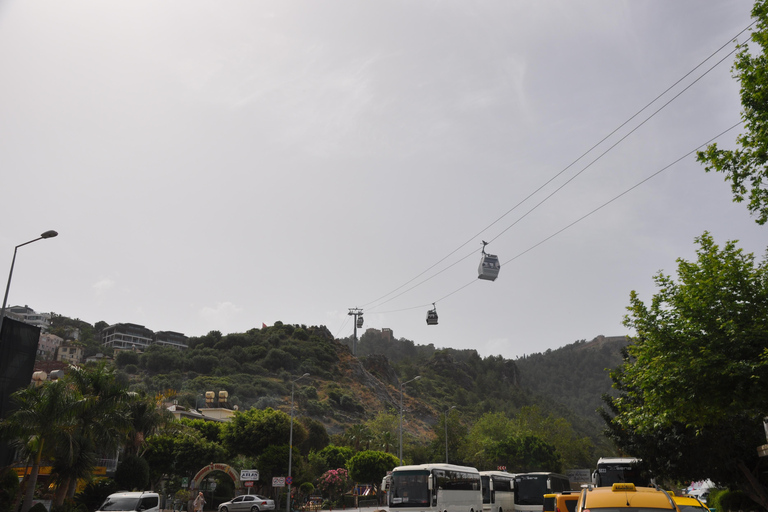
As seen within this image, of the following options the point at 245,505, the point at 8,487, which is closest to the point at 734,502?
the point at 245,505

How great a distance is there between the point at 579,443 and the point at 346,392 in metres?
52.4

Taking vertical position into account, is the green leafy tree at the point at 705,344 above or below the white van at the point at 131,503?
above

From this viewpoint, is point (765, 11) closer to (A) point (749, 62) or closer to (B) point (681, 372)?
(A) point (749, 62)

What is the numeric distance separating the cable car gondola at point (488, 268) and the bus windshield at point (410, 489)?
33.8ft

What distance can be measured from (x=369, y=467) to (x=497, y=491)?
16.5 m

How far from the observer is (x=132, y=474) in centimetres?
Result: 3425

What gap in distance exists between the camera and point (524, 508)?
33750mm

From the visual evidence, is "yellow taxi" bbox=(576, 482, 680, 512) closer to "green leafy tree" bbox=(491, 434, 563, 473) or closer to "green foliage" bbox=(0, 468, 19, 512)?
"green foliage" bbox=(0, 468, 19, 512)

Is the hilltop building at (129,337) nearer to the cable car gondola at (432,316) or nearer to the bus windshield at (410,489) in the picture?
the cable car gondola at (432,316)

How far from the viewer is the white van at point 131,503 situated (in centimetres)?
2392

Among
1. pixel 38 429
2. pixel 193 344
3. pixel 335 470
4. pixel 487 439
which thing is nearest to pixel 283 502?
pixel 335 470

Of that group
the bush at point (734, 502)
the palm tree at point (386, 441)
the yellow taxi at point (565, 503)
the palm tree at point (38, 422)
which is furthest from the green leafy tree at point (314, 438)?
the yellow taxi at point (565, 503)

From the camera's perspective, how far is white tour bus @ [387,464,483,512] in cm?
2586

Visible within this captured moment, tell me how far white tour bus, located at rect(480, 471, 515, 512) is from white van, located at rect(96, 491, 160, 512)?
66.4ft
